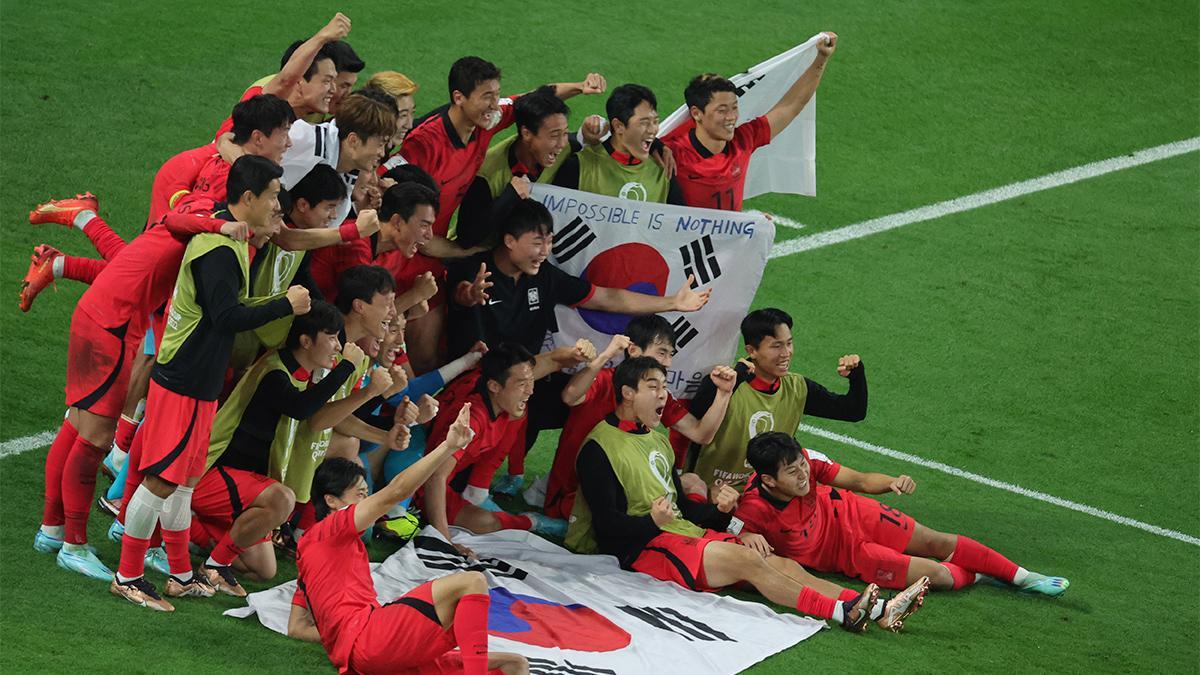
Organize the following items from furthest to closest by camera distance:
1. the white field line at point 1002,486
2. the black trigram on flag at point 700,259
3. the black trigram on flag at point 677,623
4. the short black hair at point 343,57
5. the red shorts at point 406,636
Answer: the white field line at point 1002,486, the black trigram on flag at point 700,259, the short black hair at point 343,57, the black trigram on flag at point 677,623, the red shorts at point 406,636

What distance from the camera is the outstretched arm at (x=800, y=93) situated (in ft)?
29.3

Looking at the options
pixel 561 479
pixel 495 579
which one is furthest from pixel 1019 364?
pixel 495 579

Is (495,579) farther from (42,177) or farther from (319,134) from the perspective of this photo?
(42,177)

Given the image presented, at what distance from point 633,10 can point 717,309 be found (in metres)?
6.78

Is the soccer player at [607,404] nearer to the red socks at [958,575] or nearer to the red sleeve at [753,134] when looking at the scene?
the red sleeve at [753,134]

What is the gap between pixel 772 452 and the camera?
7734 mm

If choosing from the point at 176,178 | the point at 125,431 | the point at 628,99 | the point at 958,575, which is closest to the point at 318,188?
the point at 176,178

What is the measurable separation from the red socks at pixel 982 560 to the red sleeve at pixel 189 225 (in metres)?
3.84

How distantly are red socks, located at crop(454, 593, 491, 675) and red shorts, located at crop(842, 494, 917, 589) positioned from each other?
2.51 metres

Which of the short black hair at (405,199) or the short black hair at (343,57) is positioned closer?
the short black hair at (405,199)

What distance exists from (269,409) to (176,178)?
1.21 m

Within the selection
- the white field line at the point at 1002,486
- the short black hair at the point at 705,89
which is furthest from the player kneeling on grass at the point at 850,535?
the short black hair at the point at 705,89

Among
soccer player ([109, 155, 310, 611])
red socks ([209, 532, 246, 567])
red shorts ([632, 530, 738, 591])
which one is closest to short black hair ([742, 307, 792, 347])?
red shorts ([632, 530, 738, 591])

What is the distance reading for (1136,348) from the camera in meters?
11.2
